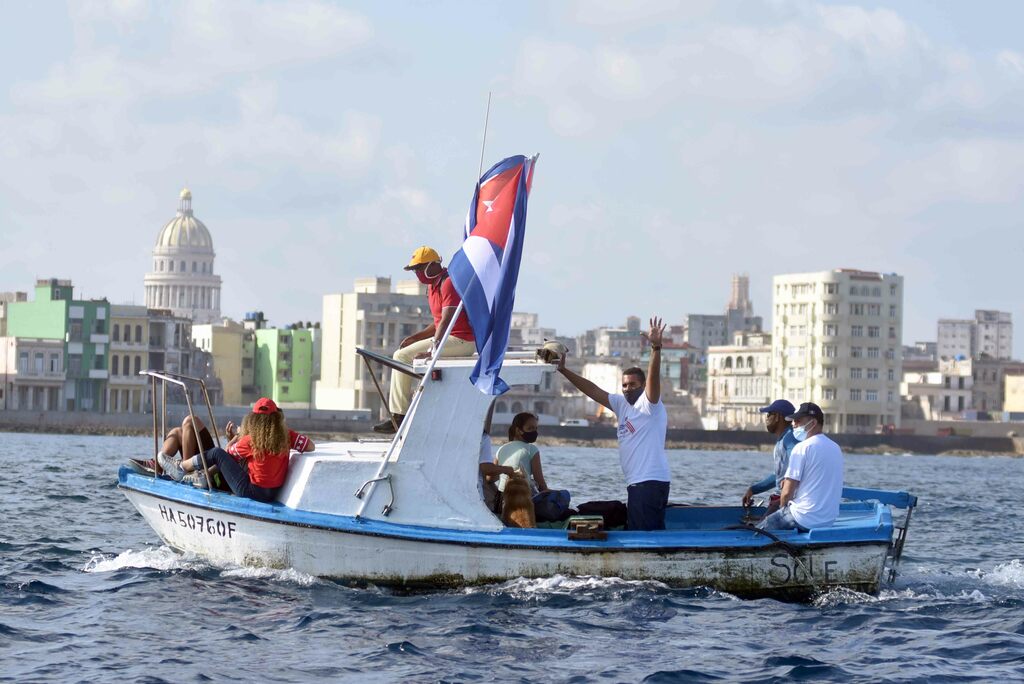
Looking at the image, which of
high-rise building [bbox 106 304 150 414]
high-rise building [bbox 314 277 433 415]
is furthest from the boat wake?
high-rise building [bbox 314 277 433 415]

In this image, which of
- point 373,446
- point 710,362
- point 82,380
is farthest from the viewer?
point 710,362

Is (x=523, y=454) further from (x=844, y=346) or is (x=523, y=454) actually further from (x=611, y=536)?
(x=844, y=346)

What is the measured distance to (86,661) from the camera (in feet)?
44.8

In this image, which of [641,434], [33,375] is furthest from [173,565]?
[33,375]

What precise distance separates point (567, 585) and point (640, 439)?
1597mm

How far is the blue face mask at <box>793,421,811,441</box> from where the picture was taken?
16.5 meters

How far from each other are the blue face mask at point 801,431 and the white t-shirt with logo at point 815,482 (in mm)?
114

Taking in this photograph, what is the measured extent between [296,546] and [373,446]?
168 cm

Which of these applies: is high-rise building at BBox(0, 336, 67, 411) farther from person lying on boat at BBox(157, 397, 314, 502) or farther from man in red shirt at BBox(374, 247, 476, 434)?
man in red shirt at BBox(374, 247, 476, 434)

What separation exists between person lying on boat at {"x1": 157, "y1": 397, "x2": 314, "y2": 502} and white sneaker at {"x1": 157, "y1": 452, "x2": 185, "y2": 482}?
3.30 feet

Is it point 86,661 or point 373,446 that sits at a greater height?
point 373,446

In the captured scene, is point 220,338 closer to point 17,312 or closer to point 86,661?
point 17,312

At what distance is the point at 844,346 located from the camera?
141500mm

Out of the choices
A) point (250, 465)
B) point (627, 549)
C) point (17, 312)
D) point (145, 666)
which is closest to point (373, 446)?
point (250, 465)
